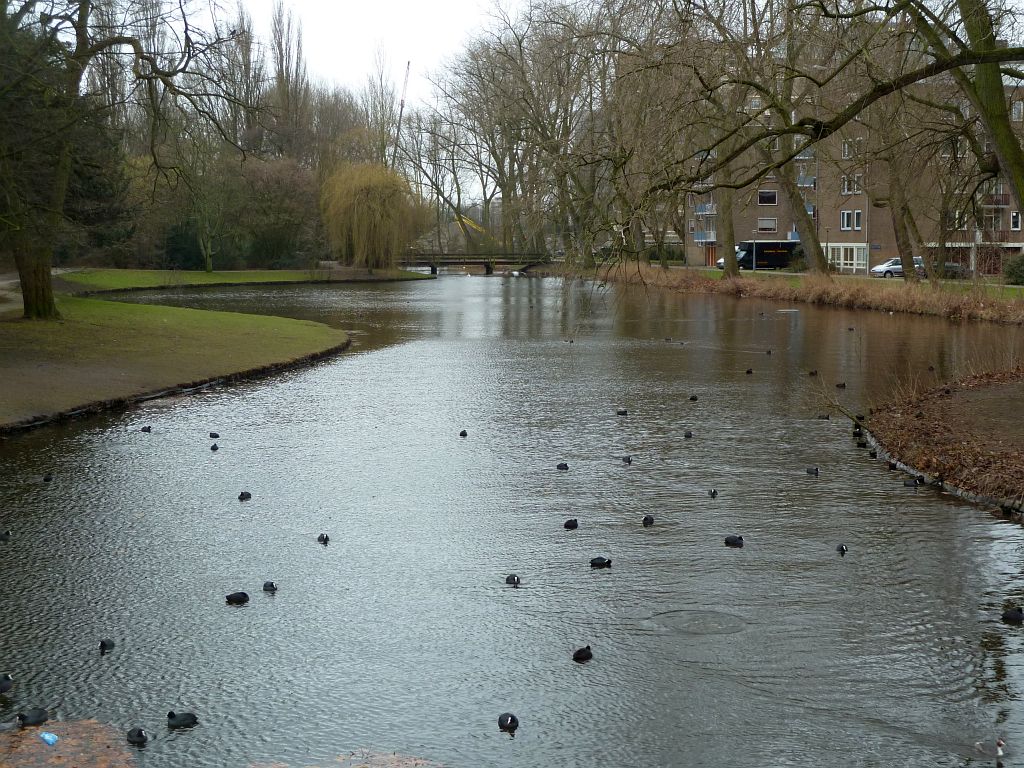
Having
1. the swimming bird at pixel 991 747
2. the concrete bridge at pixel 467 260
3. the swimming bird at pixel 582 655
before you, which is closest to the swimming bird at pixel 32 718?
the swimming bird at pixel 582 655

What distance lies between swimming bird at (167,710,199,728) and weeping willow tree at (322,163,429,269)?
6728cm

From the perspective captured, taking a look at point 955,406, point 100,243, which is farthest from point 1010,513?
point 100,243

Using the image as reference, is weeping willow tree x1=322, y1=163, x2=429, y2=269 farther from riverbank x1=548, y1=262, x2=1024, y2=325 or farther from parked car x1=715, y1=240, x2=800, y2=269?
parked car x1=715, y1=240, x2=800, y2=269

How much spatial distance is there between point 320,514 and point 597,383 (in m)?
10.9

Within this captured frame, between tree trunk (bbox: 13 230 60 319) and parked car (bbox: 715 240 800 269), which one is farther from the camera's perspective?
parked car (bbox: 715 240 800 269)

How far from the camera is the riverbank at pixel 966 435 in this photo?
1183cm

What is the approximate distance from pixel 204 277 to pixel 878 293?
44776 mm

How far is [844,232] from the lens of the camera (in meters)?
81.4

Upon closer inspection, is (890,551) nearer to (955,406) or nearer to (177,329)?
(955,406)

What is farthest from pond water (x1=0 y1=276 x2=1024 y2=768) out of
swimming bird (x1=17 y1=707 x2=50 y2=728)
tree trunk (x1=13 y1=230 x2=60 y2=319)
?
tree trunk (x1=13 y1=230 x2=60 y2=319)

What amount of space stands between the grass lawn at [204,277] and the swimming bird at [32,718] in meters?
51.7

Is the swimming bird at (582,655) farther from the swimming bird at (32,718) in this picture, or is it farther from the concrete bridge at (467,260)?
the concrete bridge at (467,260)

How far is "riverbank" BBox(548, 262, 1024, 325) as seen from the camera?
33.4 metres

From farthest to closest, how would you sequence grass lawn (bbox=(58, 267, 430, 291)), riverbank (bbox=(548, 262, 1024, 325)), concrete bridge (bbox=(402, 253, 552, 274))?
concrete bridge (bbox=(402, 253, 552, 274)) → grass lawn (bbox=(58, 267, 430, 291)) → riverbank (bbox=(548, 262, 1024, 325))
